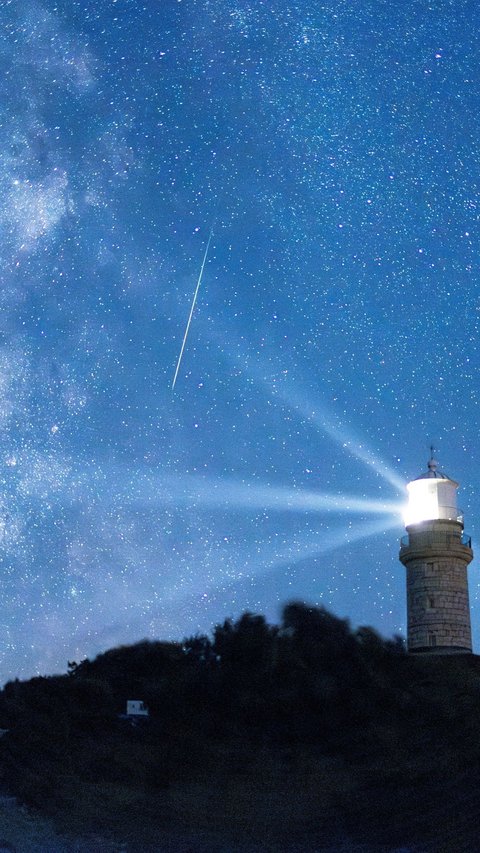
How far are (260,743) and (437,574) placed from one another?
10.2 m

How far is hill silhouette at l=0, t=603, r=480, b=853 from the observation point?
787 inches

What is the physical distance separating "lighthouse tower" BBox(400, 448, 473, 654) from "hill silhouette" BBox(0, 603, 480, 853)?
162 cm

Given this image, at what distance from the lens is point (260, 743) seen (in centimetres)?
2373

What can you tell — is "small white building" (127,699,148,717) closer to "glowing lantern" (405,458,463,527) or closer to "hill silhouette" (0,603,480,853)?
"hill silhouette" (0,603,480,853)

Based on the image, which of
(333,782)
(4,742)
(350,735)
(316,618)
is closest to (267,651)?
(316,618)

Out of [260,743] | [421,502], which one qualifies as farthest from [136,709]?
[421,502]

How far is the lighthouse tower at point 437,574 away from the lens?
30.8 m

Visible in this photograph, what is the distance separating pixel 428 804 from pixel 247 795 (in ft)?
13.0

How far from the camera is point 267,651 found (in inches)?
1052

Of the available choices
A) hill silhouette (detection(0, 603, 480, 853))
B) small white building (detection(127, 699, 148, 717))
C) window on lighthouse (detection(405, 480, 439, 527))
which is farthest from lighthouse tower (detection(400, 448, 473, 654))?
small white building (detection(127, 699, 148, 717))

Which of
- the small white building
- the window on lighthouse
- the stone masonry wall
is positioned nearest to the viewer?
the small white building

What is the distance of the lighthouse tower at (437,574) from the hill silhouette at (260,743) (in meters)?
1.62

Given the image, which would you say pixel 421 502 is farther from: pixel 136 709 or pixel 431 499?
pixel 136 709

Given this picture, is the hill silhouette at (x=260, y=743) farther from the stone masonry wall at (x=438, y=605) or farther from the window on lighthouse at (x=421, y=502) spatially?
the window on lighthouse at (x=421, y=502)
